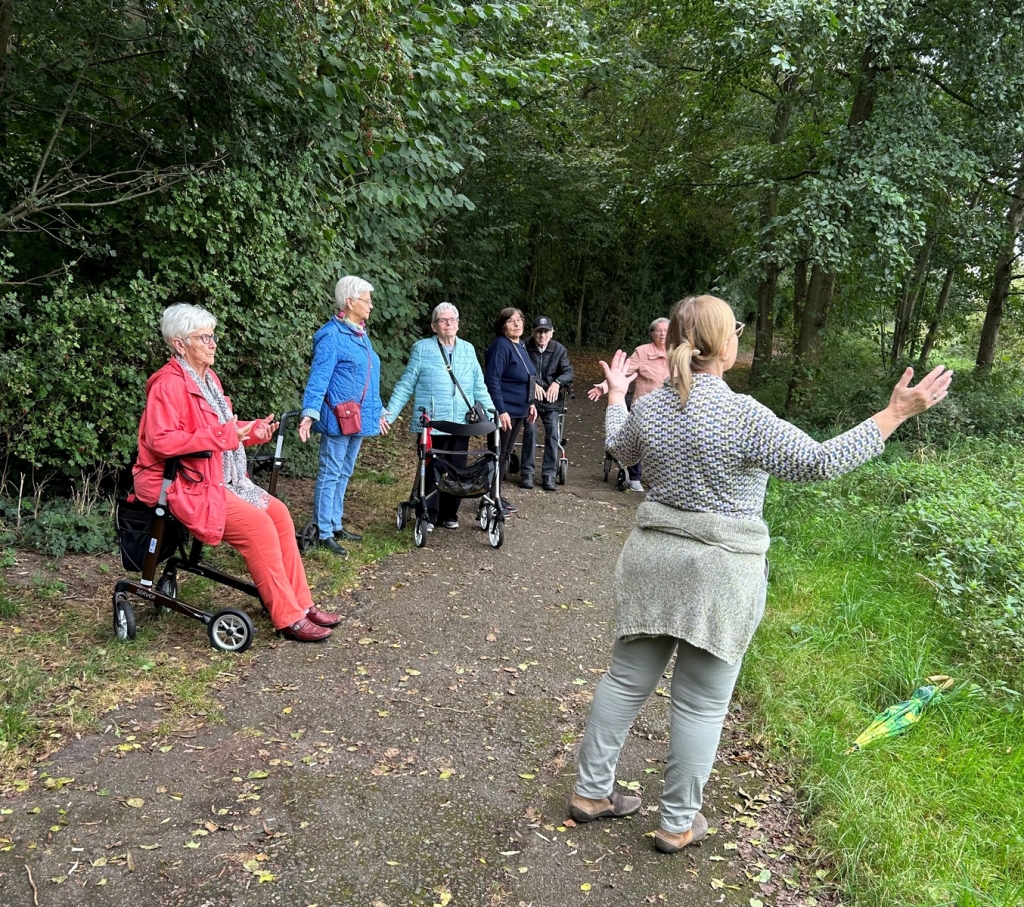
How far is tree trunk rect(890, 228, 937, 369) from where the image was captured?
14602 millimetres

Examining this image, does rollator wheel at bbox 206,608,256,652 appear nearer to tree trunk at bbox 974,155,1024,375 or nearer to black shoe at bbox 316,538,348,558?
black shoe at bbox 316,538,348,558

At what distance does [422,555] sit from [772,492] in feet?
12.3

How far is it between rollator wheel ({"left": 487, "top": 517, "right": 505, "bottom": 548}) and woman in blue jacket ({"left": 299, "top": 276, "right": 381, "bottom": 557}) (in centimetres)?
131

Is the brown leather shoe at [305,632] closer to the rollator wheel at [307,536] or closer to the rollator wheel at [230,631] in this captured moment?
the rollator wheel at [230,631]

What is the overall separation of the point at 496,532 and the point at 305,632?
8.18 ft

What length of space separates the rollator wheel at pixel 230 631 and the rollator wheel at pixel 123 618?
389 mm

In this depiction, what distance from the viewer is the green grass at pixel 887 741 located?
3000mm

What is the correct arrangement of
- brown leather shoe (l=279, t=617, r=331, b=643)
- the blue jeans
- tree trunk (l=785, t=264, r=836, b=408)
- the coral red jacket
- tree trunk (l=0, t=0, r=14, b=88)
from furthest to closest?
tree trunk (l=785, t=264, r=836, b=408) < the blue jeans < tree trunk (l=0, t=0, r=14, b=88) < brown leather shoe (l=279, t=617, r=331, b=643) < the coral red jacket

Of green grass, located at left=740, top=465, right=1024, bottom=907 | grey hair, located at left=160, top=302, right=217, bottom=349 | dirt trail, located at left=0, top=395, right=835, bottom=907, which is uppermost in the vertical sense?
grey hair, located at left=160, top=302, right=217, bottom=349

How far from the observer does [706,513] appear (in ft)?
9.09

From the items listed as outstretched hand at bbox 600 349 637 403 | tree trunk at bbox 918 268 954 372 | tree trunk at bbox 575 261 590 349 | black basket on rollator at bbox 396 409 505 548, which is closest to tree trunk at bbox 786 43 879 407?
tree trunk at bbox 918 268 954 372

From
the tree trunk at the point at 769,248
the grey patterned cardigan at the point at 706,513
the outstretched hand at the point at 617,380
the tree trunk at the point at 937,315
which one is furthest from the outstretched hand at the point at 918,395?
the tree trunk at the point at 937,315

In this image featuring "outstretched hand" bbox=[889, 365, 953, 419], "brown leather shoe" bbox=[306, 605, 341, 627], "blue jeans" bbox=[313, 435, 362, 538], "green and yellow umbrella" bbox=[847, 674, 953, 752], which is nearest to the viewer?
"outstretched hand" bbox=[889, 365, 953, 419]

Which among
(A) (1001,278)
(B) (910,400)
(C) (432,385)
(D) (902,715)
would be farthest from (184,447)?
(A) (1001,278)
